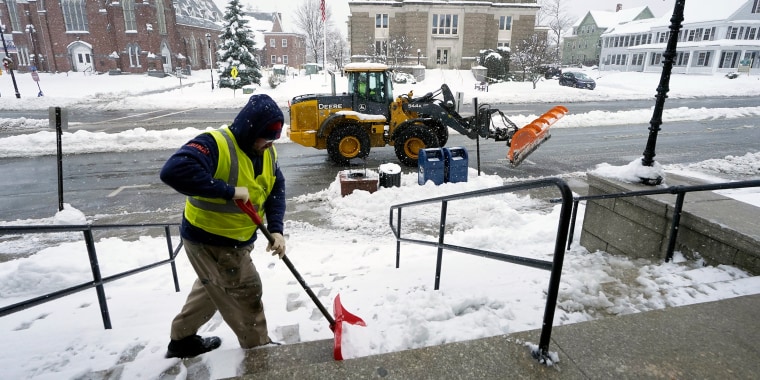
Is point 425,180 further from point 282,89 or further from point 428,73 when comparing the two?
point 428,73

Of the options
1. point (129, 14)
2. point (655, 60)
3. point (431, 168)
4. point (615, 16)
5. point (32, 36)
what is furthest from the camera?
point (615, 16)

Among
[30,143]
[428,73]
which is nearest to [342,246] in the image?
[30,143]

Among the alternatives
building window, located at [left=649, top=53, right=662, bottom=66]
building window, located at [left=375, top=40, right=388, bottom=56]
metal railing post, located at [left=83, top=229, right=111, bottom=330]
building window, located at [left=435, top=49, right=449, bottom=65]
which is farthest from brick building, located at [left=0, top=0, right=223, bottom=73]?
building window, located at [left=649, top=53, right=662, bottom=66]

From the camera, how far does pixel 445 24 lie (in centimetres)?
4031

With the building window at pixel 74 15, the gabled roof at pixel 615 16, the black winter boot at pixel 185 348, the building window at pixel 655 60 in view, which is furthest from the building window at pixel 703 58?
the building window at pixel 74 15

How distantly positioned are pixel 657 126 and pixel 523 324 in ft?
9.86

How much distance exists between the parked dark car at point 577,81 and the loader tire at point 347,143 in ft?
93.5

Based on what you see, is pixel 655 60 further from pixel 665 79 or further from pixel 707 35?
pixel 665 79

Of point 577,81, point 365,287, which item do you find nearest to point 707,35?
point 577,81

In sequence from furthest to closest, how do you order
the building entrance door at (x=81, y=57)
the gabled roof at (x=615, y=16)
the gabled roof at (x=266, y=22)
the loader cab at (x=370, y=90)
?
1. the gabled roof at (x=266, y=22)
2. the gabled roof at (x=615, y=16)
3. the building entrance door at (x=81, y=57)
4. the loader cab at (x=370, y=90)

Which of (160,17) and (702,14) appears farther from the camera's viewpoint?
(702,14)

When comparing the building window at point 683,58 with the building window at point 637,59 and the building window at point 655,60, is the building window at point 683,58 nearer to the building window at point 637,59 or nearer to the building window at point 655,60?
the building window at point 655,60

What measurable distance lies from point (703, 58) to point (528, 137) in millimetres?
48844

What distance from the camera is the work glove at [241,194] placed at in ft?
7.54
